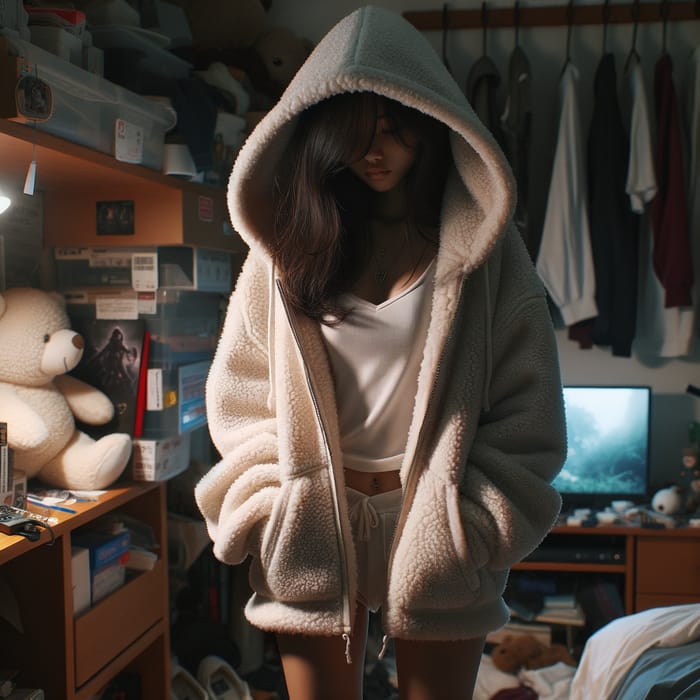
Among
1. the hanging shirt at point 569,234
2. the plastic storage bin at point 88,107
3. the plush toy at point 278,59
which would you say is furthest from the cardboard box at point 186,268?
the hanging shirt at point 569,234

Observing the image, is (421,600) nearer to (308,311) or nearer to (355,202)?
(308,311)

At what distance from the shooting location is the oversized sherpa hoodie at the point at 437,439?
3.12 ft

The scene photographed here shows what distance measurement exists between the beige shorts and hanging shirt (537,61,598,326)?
5.24ft

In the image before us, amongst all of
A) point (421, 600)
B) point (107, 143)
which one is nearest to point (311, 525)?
point (421, 600)

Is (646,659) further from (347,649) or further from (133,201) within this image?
(133,201)

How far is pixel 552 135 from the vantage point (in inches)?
103

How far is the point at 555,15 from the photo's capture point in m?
2.62

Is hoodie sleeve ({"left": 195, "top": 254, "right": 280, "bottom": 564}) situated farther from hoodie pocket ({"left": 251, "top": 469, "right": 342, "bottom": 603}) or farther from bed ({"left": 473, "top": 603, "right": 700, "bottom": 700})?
bed ({"left": 473, "top": 603, "right": 700, "bottom": 700})

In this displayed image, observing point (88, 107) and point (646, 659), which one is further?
point (646, 659)

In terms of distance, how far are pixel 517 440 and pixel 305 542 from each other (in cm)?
30

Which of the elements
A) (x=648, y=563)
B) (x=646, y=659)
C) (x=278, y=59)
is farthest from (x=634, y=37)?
(x=646, y=659)

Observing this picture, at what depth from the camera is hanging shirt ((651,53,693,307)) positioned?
2.40m

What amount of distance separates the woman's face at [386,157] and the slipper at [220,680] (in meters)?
1.52

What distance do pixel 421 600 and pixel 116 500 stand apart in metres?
0.85
